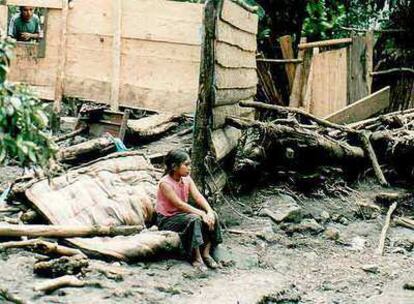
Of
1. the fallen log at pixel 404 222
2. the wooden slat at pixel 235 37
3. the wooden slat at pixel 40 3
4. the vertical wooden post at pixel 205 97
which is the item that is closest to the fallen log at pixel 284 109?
the wooden slat at pixel 235 37

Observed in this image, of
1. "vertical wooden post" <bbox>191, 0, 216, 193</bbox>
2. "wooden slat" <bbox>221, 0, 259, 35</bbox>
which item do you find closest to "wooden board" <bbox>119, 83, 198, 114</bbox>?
"wooden slat" <bbox>221, 0, 259, 35</bbox>

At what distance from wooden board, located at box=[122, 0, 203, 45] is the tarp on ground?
6.85 ft

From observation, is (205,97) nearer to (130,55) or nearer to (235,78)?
(235,78)

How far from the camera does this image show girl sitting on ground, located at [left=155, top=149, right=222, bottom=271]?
257 inches

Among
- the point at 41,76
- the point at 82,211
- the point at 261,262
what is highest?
the point at 41,76

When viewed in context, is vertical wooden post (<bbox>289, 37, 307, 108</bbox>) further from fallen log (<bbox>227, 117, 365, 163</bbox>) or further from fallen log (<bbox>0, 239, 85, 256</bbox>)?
fallen log (<bbox>0, 239, 85, 256</bbox>)

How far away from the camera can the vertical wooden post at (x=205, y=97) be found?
7.22 meters

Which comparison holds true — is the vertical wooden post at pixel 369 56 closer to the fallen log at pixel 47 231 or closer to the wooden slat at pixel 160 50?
the wooden slat at pixel 160 50

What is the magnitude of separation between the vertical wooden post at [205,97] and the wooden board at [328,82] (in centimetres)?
431

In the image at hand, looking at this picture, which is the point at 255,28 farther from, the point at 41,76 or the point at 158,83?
the point at 41,76

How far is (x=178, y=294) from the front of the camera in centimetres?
565

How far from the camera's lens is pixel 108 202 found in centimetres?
692

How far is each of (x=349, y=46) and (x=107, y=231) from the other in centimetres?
680

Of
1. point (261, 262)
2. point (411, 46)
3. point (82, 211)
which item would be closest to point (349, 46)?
point (411, 46)
